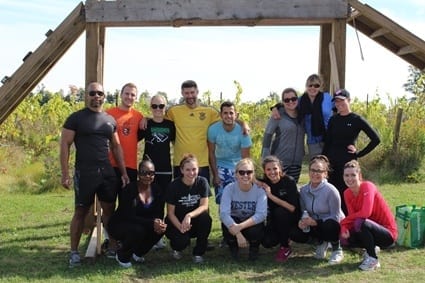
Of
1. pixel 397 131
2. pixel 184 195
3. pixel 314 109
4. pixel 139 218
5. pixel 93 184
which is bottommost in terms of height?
pixel 139 218

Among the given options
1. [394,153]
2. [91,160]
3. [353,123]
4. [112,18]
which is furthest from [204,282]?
[394,153]

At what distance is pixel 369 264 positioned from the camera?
564 cm

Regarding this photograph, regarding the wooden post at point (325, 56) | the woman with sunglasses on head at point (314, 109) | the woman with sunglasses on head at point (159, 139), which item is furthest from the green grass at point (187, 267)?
the wooden post at point (325, 56)

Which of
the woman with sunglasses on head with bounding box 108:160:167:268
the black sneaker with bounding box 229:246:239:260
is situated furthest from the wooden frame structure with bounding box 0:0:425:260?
the black sneaker with bounding box 229:246:239:260

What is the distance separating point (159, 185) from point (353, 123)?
2.24 metres

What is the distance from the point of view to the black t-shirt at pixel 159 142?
619cm

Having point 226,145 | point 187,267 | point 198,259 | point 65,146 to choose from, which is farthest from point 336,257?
point 65,146

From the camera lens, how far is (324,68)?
24.9ft

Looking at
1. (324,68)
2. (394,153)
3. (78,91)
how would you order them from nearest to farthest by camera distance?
(324,68)
(394,153)
(78,91)

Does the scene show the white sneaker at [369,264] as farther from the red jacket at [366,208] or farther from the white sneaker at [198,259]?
the white sneaker at [198,259]

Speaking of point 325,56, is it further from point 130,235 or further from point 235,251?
point 130,235

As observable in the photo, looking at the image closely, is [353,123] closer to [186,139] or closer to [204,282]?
[186,139]

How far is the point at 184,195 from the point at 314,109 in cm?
177

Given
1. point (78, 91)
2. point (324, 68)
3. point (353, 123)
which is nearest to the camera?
point (353, 123)
